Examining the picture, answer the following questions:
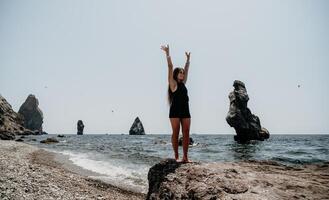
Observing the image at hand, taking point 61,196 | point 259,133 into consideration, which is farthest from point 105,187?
point 259,133

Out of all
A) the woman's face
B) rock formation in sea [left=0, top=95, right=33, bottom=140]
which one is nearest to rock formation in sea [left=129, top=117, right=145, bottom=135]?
rock formation in sea [left=0, top=95, right=33, bottom=140]

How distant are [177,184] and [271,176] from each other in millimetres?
2220

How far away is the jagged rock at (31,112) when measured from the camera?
579 ft

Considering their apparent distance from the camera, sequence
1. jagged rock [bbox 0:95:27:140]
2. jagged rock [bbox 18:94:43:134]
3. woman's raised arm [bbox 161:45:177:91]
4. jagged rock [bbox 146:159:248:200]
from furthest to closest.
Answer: jagged rock [bbox 18:94:43:134]
jagged rock [bbox 0:95:27:140]
woman's raised arm [bbox 161:45:177:91]
jagged rock [bbox 146:159:248:200]

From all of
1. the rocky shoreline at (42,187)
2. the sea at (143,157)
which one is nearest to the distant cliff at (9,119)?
the sea at (143,157)

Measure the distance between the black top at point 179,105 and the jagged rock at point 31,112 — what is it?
7345 inches

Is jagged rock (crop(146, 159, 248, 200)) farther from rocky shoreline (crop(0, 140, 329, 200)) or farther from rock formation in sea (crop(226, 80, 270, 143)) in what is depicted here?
rock formation in sea (crop(226, 80, 270, 143))

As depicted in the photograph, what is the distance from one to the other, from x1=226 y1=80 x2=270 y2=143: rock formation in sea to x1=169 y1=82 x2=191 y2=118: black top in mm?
57044

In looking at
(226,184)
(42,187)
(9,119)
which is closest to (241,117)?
(42,187)

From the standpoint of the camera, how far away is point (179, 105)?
7785mm

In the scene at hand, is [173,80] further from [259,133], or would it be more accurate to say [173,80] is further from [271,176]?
[259,133]

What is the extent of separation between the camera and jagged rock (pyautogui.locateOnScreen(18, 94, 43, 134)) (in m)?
177

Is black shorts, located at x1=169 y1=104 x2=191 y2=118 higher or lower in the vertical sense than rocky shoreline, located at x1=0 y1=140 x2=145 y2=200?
higher

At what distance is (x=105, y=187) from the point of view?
12.6m
